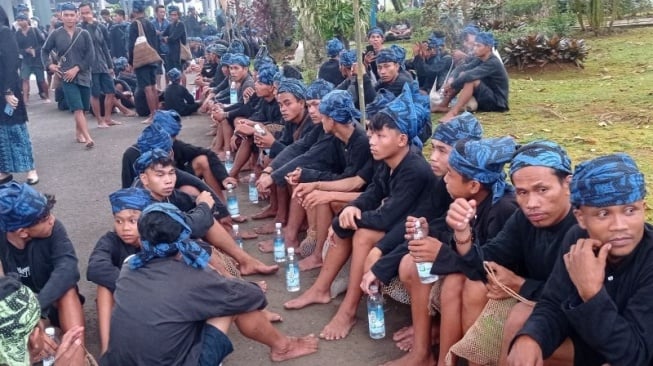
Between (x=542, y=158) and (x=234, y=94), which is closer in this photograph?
(x=542, y=158)

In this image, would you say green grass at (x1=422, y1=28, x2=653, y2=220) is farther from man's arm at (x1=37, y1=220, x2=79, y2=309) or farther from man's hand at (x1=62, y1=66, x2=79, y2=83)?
man's hand at (x1=62, y1=66, x2=79, y2=83)

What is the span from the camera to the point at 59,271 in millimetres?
3994

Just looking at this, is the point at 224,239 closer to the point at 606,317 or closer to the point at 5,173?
the point at 606,317

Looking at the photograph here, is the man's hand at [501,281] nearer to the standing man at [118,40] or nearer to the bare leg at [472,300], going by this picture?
the bare leg at [472,300]

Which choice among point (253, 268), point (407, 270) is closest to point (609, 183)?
point (407, 270)

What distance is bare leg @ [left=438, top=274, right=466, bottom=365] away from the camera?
11.2 feet

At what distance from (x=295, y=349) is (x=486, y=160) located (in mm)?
1642

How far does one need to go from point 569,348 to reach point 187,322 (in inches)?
69.7

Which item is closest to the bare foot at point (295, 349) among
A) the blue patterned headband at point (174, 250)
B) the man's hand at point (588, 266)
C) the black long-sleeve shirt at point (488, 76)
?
the blue patterned headband at point (174, 250)

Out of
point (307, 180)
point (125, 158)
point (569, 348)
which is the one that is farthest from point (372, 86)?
point (569, 348)

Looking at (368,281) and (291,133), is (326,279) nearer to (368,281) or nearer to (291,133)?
(368,281)

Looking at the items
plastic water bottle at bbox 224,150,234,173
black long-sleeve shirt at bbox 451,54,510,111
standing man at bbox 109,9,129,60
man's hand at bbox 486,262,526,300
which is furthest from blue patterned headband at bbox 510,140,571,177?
standing man at bbox 109,9,129,60

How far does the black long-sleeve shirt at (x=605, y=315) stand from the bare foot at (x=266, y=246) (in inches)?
127

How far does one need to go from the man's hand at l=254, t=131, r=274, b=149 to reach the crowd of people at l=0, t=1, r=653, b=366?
0.10ft
